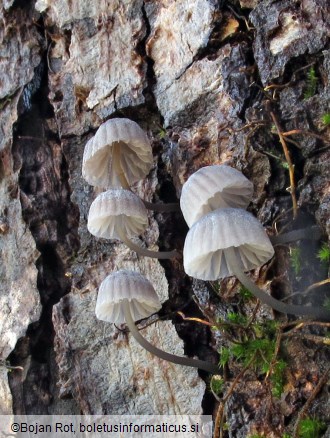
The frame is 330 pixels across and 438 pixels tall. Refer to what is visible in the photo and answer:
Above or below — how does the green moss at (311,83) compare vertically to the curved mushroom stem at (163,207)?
above

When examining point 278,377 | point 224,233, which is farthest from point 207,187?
point 278,377

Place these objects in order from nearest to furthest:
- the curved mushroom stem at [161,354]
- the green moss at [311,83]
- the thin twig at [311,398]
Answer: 1. the thin twig at [311,398]
2. the green moss at [311,83]
3. the curved mushroom stem at [161,354]

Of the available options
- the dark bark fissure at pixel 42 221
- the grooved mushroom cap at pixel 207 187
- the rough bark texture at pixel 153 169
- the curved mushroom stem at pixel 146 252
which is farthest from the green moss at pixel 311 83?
the dark bark fissure at pixel 42 221

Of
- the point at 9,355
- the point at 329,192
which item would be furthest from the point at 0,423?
the point at 329,192

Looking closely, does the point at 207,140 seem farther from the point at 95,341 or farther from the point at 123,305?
the point at 95,341

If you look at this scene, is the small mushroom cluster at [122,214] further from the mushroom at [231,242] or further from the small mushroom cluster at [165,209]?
the mushroom at [231,242]

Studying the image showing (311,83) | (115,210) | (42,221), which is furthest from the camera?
(42,221)

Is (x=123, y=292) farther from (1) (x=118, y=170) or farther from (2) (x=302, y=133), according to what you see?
(2) (x=302, y=133)
